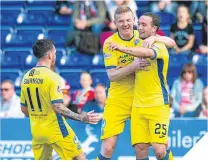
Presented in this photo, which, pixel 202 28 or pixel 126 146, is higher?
pixel 202 28

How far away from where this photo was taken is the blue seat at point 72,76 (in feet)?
51.8

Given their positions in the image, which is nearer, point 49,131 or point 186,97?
point 49,131

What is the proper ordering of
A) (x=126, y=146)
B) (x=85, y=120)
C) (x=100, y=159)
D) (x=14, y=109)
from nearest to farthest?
1. (x=85, y=120)
2. (x=100, y=159)
3. (x=126, y=146)
4. (x=14, y=109)

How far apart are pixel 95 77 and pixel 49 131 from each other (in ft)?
16.1

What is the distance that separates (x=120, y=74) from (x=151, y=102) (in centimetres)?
50

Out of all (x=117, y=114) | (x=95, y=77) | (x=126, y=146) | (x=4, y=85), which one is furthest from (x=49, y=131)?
(x=95, y=77)

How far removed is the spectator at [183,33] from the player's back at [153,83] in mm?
4924

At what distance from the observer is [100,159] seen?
11141mm

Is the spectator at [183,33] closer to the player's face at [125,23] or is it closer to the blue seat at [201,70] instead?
the blue seat at [201,70]

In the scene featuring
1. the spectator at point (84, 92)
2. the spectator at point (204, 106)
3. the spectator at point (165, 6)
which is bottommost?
the spectator at point (204, 106)

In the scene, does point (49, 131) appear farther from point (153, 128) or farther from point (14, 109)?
point (14, 109)

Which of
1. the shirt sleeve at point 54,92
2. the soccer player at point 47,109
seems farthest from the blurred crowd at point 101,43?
the shirt sleeve at point 54,92

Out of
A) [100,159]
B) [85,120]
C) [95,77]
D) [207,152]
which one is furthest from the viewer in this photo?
[95,77]

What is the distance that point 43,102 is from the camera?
421 inches
